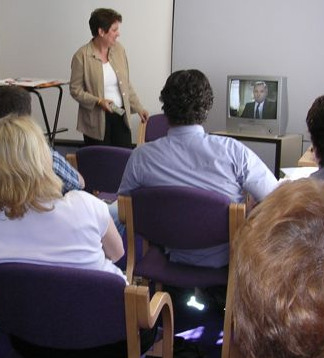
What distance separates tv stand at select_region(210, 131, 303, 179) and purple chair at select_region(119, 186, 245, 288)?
254 cm

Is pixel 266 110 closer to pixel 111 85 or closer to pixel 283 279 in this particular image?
pixel 111 85

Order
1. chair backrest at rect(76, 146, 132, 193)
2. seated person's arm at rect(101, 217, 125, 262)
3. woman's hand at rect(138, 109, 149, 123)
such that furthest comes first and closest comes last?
1. woman's hand at rect(138, 109, 149, 123)
2. chair backrest at rect(76, 146, 132, 193)
3. seated person's arm at rect(101, 217, 125, 262)

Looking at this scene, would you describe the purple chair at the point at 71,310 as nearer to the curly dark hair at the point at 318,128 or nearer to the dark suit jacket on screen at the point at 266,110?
the curly dark hair at the point at 318,128

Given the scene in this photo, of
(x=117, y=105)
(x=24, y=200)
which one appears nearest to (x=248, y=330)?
(x=24, y=200)

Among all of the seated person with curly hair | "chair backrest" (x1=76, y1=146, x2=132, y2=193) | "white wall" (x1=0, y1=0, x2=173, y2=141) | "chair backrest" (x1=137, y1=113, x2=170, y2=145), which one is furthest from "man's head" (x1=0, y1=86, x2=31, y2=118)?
"white wall" (x1=0, y1=0, x2=173, y2=141)

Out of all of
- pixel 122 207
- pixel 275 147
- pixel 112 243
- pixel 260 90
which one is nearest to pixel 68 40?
pixel 260 90

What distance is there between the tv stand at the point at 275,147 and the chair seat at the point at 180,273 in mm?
2502

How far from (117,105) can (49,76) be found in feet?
5.52

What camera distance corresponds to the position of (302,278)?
Answer: 65 cm

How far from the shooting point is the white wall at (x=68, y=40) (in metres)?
5.26

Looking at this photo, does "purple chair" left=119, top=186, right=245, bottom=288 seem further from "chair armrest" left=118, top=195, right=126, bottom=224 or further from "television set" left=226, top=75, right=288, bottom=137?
"television set" left=226, top=75, right=288, bottom=137

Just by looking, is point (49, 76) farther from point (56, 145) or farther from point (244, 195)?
point (244, 195)

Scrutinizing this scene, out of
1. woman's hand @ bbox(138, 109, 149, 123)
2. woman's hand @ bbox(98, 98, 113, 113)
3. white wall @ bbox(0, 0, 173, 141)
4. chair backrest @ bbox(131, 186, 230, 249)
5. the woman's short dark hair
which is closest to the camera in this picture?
chair backrest @ bbox(131, 186, 230, 249)

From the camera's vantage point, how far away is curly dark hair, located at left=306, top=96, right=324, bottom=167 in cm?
207
